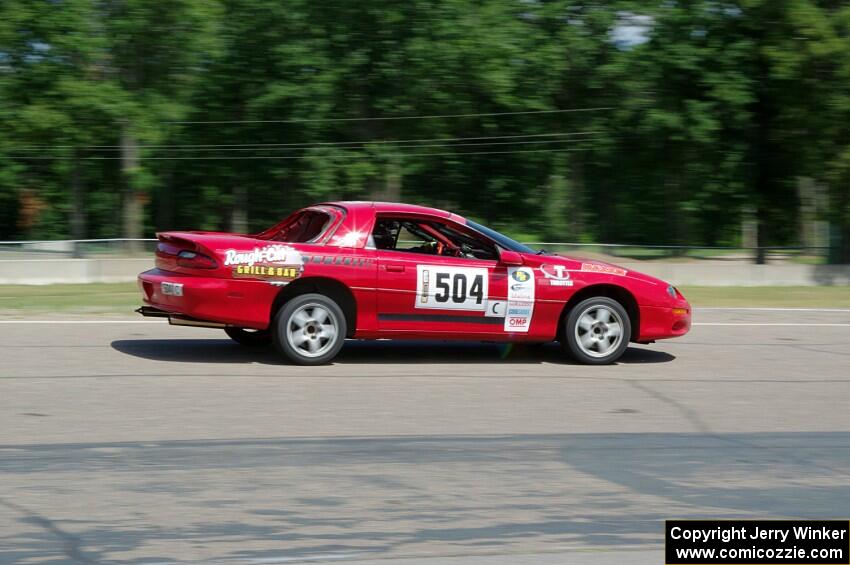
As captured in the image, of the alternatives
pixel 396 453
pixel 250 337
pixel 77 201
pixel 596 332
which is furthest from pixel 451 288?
pixel 77 201

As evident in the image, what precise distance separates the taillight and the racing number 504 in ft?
6.62

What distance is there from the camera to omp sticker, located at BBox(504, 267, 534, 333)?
1041 centimetres

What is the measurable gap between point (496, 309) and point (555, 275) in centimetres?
66

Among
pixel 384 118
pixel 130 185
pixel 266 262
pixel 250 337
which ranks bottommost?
pixel 250 337

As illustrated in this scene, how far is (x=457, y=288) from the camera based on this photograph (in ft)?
33.8

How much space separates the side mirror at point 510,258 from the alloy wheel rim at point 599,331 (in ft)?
2.62

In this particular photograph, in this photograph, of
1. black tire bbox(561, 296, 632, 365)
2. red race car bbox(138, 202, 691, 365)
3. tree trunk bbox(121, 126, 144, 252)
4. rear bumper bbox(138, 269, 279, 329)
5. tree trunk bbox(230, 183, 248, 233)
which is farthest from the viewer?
tree trunk bbox(230, 183, 248, 233)

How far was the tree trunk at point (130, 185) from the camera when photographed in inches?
1246

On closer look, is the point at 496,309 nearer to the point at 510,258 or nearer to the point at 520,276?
the point at 520,276

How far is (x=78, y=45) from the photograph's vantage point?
100 feet

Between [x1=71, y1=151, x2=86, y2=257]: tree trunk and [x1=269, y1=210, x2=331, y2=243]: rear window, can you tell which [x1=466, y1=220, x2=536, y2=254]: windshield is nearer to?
[x1=269, y1=210, x2=331, y2=243]: rear window

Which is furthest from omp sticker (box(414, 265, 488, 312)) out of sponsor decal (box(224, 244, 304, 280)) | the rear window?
sponsor decal (box(224, 244, 304, 280))

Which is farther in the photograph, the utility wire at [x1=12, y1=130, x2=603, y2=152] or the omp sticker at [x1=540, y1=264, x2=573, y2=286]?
the utility wire at [x1=12, y1=130, x2=603, y2=152]

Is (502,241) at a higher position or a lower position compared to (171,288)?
higher
